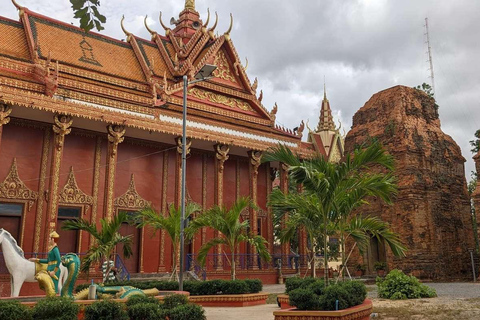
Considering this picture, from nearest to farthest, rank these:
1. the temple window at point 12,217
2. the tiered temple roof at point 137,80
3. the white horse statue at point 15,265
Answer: the white horse statue at point 15,265 → the temple window at point 12,217 → the tiered temple roof at point 137,80

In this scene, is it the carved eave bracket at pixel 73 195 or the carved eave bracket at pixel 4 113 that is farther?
the carved eave bracket at pixel 73 195

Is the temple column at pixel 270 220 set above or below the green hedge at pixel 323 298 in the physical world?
above

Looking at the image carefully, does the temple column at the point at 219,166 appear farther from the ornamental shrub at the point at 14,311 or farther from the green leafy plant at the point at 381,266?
the ornamental shrub at the point at 14,311

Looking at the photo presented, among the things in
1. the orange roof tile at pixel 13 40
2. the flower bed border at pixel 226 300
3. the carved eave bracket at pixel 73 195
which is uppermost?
the orange roof tile at pixel 13 40

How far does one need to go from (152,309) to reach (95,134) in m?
12.6

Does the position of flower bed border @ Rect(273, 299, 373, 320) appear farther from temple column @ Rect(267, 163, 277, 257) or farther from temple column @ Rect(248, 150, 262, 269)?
temple column @ Rect(267, 163, 277, 257)

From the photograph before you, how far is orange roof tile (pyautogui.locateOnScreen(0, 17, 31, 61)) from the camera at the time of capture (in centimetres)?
1742

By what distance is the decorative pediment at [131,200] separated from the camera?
18.4m

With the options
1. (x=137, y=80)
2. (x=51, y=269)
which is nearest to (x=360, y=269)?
(x=137, y=80)

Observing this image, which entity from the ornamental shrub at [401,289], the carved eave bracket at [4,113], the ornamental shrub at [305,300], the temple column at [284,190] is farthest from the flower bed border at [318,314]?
the temple column at [284,190]

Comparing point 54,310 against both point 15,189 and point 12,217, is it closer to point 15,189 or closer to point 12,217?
point 12,217

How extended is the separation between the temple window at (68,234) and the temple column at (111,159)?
142cm

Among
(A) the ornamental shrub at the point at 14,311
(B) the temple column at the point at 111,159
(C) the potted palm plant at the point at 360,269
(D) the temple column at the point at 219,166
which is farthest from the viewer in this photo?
(C) the potted palm plant at the point at 360,269

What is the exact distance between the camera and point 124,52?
21.8 meters
